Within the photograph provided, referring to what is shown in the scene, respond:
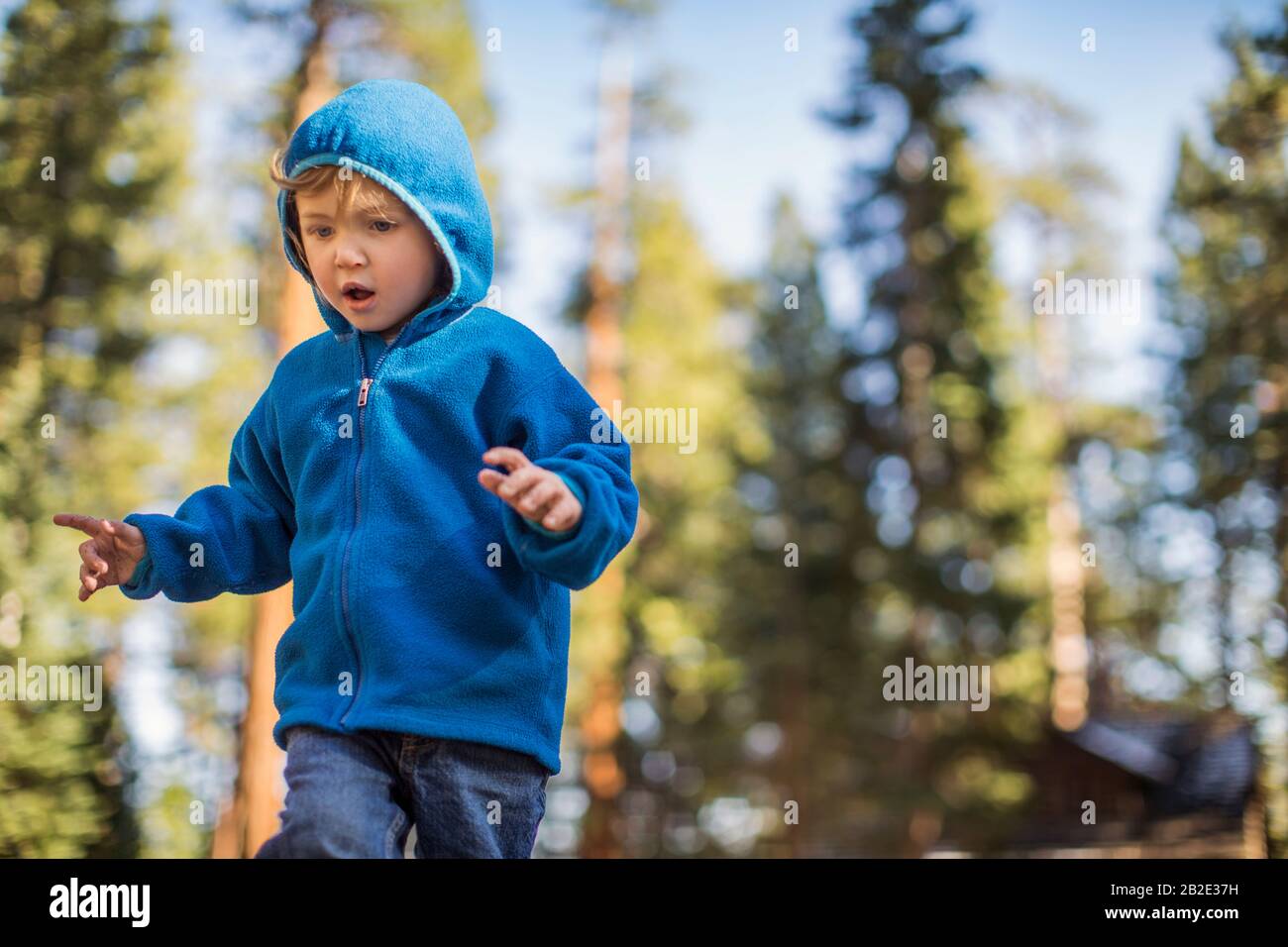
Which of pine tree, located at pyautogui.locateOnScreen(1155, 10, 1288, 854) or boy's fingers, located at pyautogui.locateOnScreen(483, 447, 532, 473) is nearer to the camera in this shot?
boy's fingers, located at pyautogui.locateOnScreen(483, 447, 532, 473)

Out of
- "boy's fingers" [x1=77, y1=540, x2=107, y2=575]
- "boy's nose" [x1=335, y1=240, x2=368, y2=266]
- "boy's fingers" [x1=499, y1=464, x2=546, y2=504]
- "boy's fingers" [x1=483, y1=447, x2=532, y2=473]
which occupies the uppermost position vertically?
"boy's nose" [x1=335, y1=240, x2=368, y2=266]

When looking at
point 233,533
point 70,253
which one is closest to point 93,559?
point 233,533

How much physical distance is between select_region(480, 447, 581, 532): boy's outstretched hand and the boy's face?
52cm

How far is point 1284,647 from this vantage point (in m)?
15.0

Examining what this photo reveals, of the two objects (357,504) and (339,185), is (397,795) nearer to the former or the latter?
(357,504)

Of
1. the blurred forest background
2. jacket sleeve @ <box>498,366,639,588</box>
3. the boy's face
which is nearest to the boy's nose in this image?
the boy's face

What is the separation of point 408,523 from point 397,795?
467mm

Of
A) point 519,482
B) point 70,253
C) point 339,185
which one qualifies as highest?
point 70,253

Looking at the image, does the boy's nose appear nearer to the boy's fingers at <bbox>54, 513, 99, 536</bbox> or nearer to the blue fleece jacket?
the blue fleece jacket

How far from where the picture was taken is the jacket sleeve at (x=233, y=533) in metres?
2.49

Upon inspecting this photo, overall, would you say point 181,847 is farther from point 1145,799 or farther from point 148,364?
point 1145,799

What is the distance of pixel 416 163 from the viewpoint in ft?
7.89

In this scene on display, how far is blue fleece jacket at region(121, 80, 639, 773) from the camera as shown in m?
2.26
